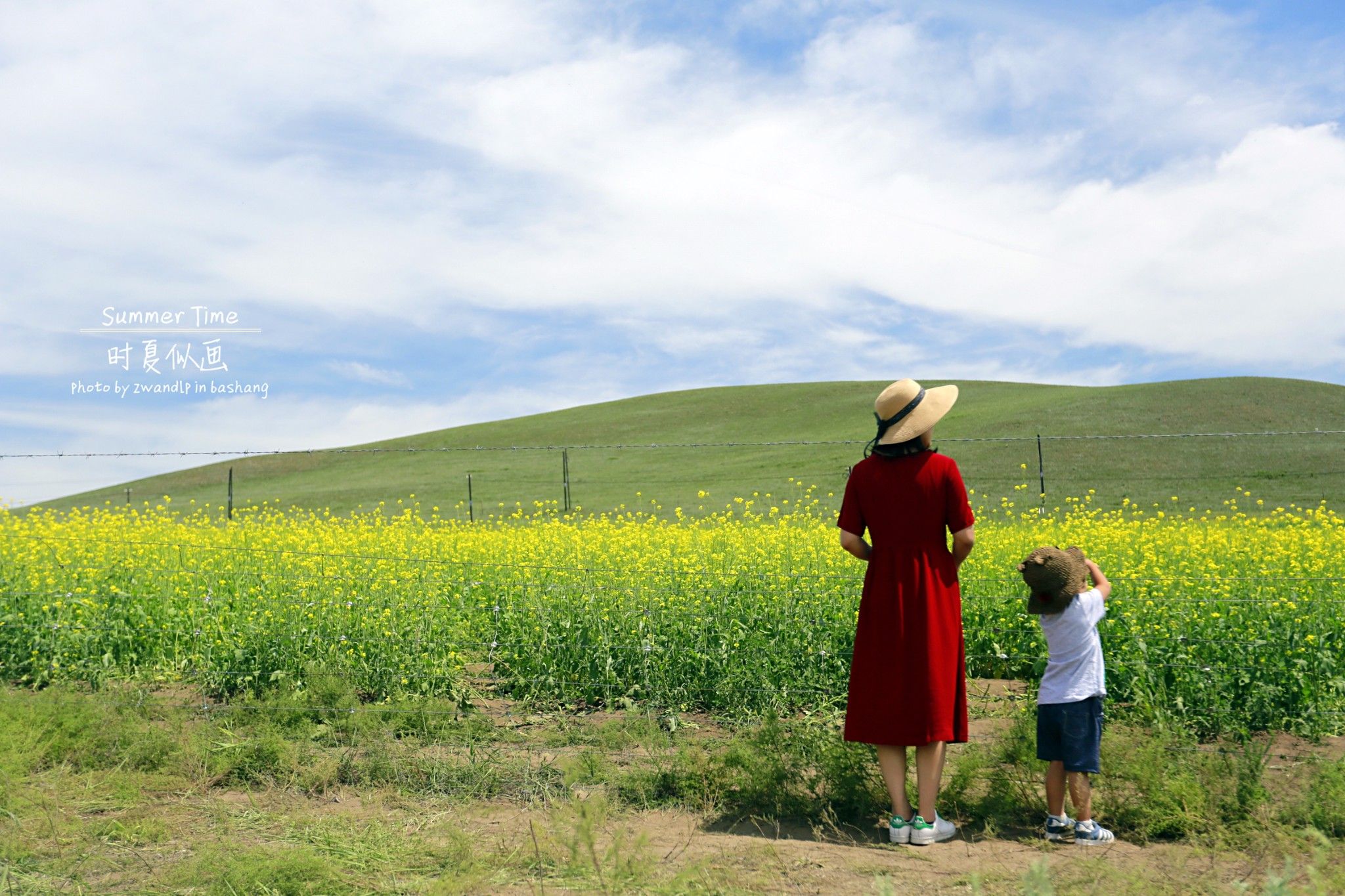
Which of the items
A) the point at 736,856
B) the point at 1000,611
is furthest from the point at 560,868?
the point at 1000,611

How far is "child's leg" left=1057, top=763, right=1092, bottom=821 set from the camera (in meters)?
4.26

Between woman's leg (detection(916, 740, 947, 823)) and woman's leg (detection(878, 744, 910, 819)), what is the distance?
0.20ft

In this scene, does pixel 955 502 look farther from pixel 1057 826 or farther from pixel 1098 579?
pixel 1057 826

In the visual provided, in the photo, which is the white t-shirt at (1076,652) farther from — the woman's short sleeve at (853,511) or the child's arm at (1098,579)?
the woman's short sleeve at (853,511)

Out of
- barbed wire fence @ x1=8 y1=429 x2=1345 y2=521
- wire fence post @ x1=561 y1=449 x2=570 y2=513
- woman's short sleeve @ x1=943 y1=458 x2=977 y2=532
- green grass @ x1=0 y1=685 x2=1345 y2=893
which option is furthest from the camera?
barbed wire fence @ x1=8 y1=429 x2=1345 y2=521

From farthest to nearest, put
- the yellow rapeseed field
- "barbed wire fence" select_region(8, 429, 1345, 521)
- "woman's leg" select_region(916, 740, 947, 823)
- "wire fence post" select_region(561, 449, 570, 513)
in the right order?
"barbed wire fence" select_region(8, 429, 1345, 521) < "wire fence post" select_region(561, 449, 570, 513) < the yellow rapeseed field < "woman's leg" select_region(916, 740, 947, 823)

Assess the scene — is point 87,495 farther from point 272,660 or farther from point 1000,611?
point 1000,611

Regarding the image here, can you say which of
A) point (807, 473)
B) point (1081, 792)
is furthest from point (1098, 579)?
point (807, 473)

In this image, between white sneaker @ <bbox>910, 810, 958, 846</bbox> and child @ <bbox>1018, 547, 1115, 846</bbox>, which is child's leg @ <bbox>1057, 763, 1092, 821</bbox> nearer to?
child @ <bbox>1018, 547, 1115, 846</bbox>

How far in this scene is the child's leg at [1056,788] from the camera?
429 centimetres

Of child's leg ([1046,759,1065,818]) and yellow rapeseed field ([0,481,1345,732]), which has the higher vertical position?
yellow rapeseed field ([0,481,1345,732])

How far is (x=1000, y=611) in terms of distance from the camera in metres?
6.93

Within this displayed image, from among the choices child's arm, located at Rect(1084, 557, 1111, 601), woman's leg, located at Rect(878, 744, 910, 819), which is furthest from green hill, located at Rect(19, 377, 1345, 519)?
woman's leg, located at Rect(878, 744, 910, 819)

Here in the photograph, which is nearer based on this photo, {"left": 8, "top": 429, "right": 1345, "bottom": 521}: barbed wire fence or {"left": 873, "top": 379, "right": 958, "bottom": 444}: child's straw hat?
{"left": 873, "top": 379, "right": 958, "bottom": 444}: child's straw hat
